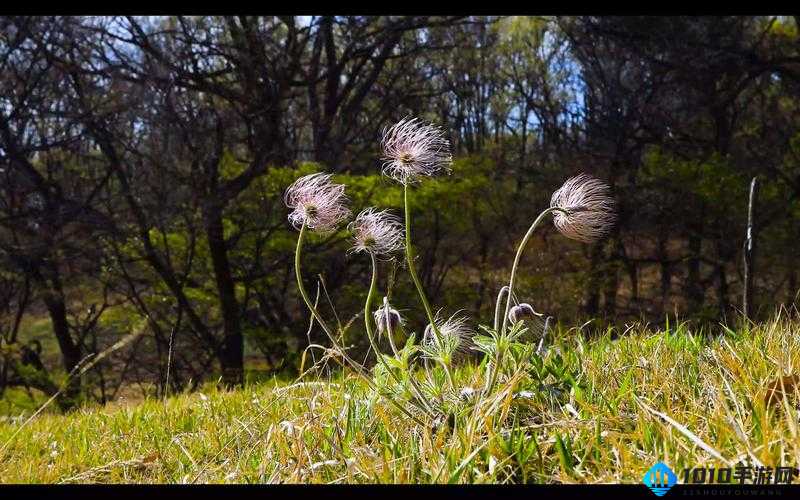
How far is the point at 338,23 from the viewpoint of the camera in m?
12.7

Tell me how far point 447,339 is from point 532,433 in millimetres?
393

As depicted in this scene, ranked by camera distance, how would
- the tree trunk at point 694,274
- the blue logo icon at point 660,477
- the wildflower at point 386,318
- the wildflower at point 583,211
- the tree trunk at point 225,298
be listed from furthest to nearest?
the tree trunk at point 694,274 → the tree trunk at point 225,298 → the wildflower at point 386,318 → the wildflower at point 583,211 → the blue logo icon at point 660,477

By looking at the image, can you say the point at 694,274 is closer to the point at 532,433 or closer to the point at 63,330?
the point at 63,330

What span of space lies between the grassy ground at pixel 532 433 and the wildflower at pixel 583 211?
44cm

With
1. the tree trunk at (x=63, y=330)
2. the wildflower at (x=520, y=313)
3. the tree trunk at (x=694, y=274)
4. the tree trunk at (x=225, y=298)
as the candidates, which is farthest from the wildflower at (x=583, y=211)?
the tree trunk at (x=694, y=274)

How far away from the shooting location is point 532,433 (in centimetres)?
197

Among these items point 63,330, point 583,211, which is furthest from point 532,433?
point 63,330

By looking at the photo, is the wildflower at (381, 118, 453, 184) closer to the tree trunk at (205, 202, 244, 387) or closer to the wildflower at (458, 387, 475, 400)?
the wildflower at (458, 387, 475, 400)

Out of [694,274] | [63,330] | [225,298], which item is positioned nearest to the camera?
[225,298]

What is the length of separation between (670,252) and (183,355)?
367 inches

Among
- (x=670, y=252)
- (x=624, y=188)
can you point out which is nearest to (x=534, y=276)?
(x=624, y=188)

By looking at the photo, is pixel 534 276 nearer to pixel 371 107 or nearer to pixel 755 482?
pixel 371 107

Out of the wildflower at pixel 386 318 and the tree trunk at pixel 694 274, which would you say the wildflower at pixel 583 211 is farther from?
the tree trunk at pixel 694 274

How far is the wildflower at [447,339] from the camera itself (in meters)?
2.14
